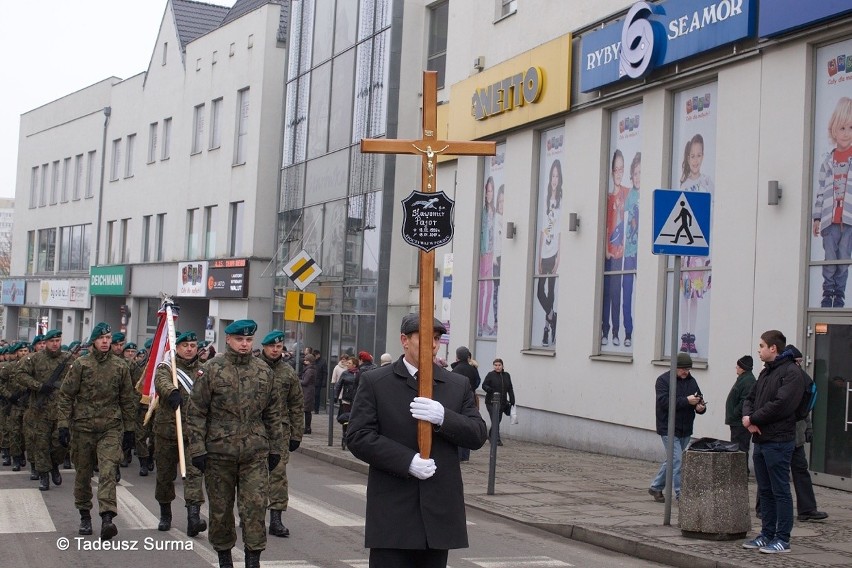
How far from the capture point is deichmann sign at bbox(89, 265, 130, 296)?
43.6 m

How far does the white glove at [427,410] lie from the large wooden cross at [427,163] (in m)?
0.04

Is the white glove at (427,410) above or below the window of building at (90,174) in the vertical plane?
below

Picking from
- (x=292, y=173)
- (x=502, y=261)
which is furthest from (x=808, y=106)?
(x=292, y=173)

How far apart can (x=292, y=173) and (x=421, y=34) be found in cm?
711

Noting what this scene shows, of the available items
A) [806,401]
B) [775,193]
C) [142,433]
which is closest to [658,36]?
[775,193]

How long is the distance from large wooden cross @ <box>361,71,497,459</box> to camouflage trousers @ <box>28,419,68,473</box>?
8433mm

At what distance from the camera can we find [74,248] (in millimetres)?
50094

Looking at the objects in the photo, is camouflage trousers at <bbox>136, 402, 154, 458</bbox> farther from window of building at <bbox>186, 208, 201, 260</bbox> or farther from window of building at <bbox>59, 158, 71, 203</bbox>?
window of building at <bbox>59, 158, 71, 203</bbox>

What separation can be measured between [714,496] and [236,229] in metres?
27.6

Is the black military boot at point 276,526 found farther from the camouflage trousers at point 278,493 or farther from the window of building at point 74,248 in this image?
the window of building at point 74,248

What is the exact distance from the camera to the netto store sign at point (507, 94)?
2109 centimetres

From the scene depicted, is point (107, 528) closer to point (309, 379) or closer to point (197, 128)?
point (309, 379)

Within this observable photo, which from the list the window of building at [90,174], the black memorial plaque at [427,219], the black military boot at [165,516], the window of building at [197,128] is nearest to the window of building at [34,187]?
the window of building at [90,174]

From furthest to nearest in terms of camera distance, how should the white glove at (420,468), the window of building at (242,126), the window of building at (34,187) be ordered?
the window of building at (34,187)
the window of building at (242,126)
the white glove at (420,468)
